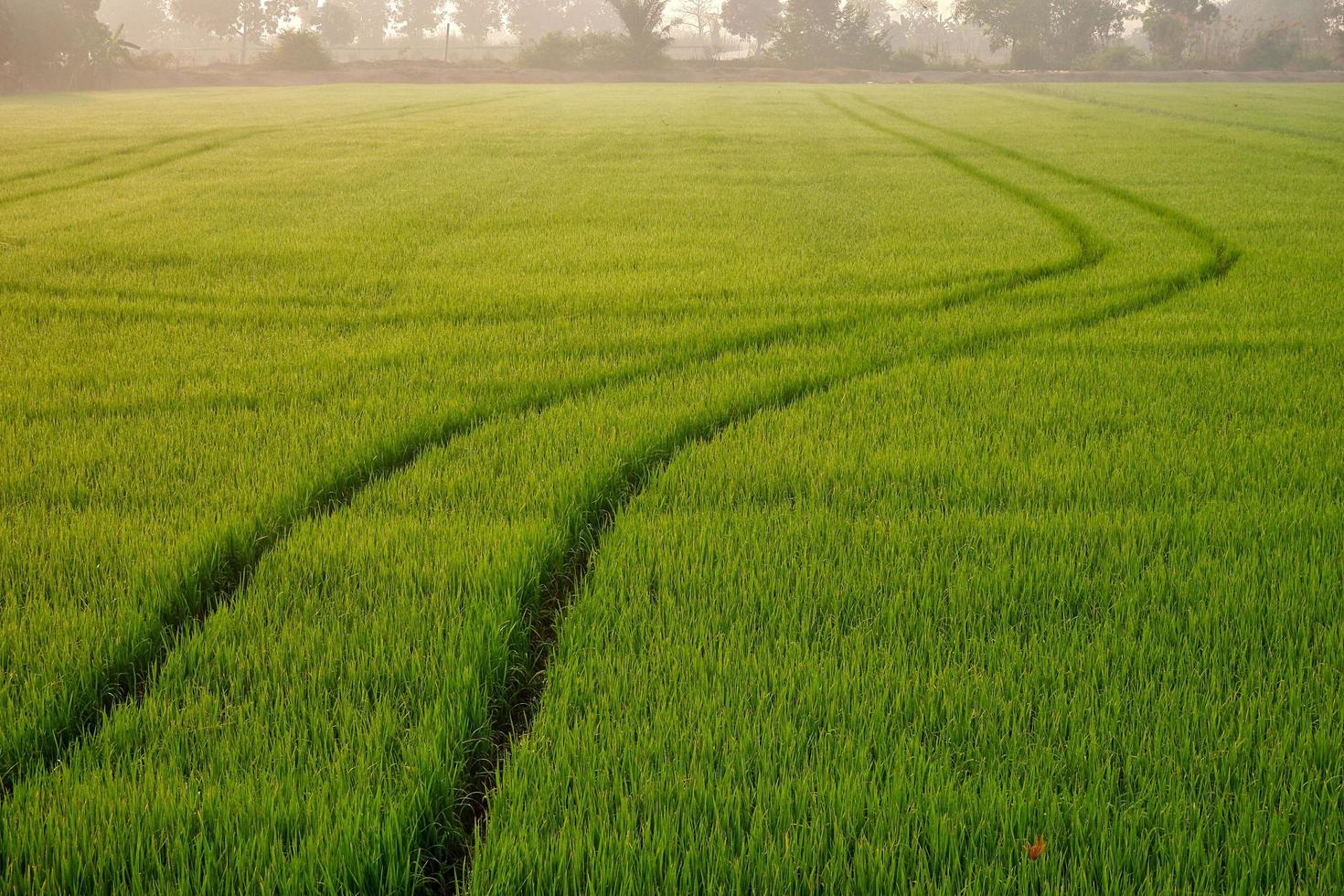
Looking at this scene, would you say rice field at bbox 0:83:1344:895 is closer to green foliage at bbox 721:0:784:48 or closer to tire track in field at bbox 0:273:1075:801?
tire track in field at bbox 0:273:1075:801

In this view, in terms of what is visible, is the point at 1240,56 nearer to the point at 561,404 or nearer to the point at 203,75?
the point at 203,75

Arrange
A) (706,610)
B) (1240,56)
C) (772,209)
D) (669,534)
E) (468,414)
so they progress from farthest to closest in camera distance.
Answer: (1240,56)
(772,209)
(468,414)
(669,534)
(706,610)

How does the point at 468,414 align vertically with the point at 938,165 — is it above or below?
below

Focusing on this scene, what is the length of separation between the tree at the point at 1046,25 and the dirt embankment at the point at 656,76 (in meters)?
6.95

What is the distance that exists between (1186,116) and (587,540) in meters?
22.7

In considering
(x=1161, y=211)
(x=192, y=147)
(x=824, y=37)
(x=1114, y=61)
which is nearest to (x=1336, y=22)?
(x=1114, y=61)

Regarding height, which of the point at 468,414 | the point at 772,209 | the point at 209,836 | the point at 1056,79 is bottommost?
the point at 209,836

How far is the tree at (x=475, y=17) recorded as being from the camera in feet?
298

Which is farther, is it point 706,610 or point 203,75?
point 203,75

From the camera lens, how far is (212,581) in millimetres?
2318

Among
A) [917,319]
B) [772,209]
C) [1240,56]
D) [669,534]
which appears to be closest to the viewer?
[669,534]

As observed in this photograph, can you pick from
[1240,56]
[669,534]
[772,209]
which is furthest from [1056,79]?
[669,534]

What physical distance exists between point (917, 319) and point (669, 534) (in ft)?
9.35

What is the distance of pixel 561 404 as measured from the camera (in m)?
3.67
